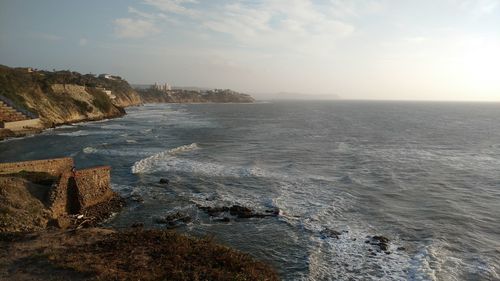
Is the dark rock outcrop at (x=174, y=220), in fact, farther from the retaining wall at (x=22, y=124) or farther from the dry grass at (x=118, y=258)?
the retaining wall at (x=22, y=124)

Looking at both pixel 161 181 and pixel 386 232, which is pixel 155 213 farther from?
pixel 386 232

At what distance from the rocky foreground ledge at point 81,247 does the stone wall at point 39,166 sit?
24cm

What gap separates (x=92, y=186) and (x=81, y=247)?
9997 mm

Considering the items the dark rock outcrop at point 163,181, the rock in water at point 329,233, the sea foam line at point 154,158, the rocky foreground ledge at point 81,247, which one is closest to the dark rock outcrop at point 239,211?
the rock in water at point 329,233

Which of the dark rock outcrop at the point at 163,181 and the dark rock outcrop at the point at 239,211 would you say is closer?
the dark rock outcrop at the point at 239,211

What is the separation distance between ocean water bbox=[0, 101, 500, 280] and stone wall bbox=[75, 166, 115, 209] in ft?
6.74

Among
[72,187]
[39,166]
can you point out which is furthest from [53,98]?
[72,187]

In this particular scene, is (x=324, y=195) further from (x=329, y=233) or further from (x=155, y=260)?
(x=155, y=260)

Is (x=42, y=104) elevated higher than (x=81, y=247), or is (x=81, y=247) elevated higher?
(x=42, y=104)

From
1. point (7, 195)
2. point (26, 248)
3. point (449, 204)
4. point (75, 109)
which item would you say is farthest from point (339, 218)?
point (75, 109)

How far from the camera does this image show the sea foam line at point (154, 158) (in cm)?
4020

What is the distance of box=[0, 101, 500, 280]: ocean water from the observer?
20656mm

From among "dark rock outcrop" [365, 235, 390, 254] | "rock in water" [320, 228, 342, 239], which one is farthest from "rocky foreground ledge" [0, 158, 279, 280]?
"dark rock outcrop" [365, 235, 390, 254]

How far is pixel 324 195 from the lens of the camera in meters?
32.1
